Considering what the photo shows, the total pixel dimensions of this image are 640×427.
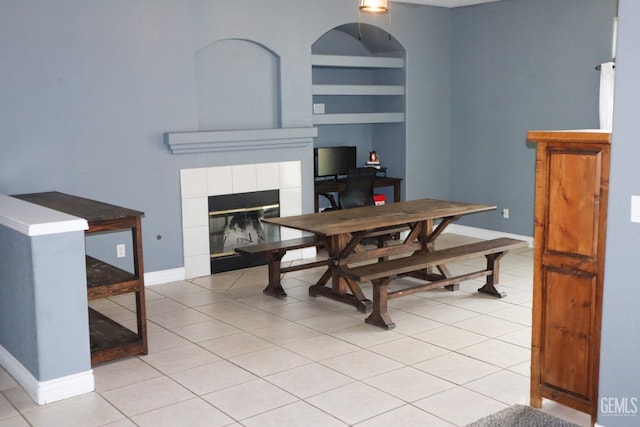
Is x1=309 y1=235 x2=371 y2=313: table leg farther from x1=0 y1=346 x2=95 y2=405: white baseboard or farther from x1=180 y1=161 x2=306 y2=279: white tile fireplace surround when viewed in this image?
x1=0 y1=346 x2=95 y2=405: white baseboard

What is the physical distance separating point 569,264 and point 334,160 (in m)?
4.78

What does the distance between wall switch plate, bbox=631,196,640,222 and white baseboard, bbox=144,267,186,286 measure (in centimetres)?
435

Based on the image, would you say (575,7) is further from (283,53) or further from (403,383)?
(403,383)

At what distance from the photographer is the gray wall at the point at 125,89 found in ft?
17.6

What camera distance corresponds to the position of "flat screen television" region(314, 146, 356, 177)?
7.75 metres

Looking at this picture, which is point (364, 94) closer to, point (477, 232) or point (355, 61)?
point (355, 61)

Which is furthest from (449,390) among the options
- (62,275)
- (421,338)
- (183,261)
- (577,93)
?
(577,93)

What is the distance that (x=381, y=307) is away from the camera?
4.93 meters

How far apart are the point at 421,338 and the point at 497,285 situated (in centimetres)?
160

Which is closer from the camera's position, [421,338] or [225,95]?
[421,338]

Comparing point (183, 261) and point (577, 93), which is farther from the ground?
point (577, 93)

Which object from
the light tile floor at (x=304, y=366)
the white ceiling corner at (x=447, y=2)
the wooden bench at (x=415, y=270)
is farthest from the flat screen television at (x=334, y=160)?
the light tile floor at (x=304, y=366)

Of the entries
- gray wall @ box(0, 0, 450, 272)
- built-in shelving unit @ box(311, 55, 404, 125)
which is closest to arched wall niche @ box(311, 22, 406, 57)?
built-in shelving unit @ box(311, 55, 404, 125)

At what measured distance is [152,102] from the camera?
19.6 ft
